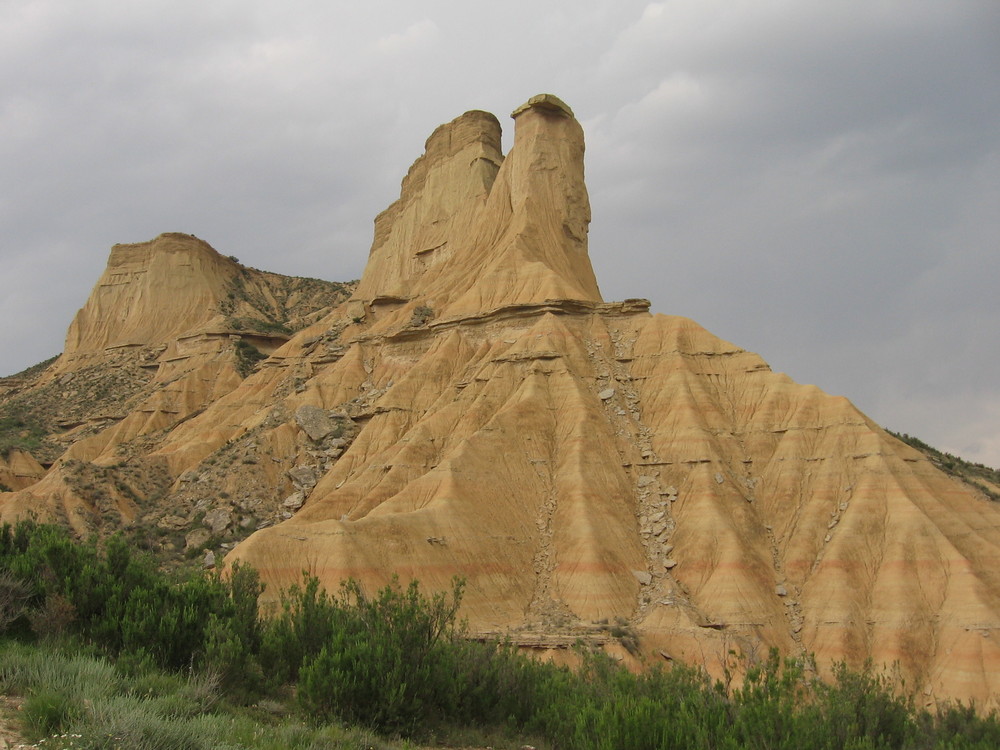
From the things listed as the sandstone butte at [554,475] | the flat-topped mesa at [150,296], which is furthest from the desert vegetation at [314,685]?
the flat-topped mesa at [150,296]

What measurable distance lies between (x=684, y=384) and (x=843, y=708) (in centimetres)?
3186

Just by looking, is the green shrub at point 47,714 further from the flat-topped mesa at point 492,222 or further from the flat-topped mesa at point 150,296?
the flat-topped mesa at point 150,296

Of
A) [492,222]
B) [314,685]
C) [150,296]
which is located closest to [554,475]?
[492,222]

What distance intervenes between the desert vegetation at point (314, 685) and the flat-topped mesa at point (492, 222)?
36.7 meters

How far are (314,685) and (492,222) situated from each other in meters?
52.9

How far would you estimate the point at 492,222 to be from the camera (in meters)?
65.6

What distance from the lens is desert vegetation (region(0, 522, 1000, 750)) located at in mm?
13172

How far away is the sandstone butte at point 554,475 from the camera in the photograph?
35094mm

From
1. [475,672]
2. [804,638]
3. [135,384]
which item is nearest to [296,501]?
[804,638]

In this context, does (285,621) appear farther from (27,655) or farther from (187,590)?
(27,655)

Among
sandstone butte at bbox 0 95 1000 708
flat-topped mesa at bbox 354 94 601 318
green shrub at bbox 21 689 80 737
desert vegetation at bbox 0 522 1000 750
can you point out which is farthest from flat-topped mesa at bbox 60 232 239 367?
green shrub at bbox 21 689 80 737

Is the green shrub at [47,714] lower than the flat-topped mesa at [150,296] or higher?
lower

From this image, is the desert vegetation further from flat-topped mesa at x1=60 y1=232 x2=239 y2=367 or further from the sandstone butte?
flat-topped mesa at x1=60 y1=232 x2=239 y2=367

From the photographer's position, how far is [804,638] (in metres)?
35.2
